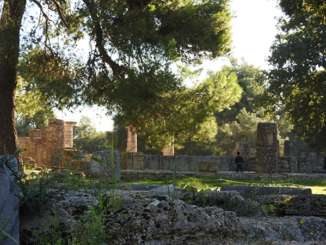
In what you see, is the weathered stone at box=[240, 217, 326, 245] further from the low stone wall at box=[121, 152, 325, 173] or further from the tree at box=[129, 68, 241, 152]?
the low stone wall at box=[121, 152, 325, 173]

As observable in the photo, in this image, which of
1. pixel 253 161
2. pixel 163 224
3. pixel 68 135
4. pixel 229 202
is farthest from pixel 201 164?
pixel 163 224

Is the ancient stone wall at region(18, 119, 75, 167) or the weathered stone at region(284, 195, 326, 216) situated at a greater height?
the ancient stone wall at region(18, 119, 75, 167)

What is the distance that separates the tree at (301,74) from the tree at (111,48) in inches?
279

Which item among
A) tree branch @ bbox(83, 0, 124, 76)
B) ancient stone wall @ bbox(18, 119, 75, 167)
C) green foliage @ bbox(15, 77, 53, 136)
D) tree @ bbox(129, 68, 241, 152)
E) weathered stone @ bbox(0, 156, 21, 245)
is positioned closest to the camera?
weathered stone @ bbox(0, 156, 21, 245)

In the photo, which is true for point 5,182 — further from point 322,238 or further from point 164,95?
point 164,95

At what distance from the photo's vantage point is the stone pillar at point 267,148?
27359 millimetres

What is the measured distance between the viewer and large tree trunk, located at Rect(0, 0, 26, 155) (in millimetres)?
15367

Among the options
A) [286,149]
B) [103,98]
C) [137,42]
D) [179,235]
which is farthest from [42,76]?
[286,149]

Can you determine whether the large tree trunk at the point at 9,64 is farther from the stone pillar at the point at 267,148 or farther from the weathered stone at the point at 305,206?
the stone pillar at the point at 267,148

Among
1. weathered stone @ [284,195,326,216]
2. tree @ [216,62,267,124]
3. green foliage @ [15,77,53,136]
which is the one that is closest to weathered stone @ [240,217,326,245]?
weathered stone @ [284,195,326,216]

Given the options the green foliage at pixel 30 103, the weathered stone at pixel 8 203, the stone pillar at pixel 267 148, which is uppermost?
the green foliage at pixel 30 103

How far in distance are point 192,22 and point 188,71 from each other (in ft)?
4.78

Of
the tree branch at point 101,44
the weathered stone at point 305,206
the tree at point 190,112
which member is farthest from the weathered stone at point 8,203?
the tree at point 190,112

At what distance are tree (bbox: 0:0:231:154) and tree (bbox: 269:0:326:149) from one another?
7.09 meters
